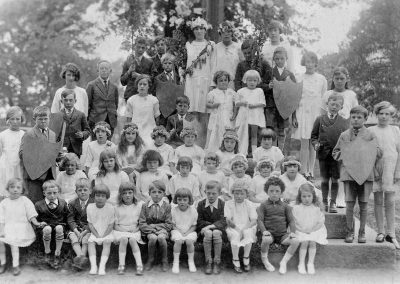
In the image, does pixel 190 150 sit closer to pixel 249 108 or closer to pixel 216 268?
pixel 249 108

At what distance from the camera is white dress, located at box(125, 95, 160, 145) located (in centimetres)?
769

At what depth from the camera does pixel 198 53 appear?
8.33 metres

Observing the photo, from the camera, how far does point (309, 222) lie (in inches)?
232

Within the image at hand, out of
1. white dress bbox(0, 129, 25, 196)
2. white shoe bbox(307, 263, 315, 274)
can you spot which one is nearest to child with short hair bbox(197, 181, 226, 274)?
white shoe bbox(307, 263, 315, 274)

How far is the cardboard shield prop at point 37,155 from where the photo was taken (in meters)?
6.23

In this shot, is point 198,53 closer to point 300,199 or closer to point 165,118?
point 165,118

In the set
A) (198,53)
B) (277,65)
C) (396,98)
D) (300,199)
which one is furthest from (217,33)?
(396,98)

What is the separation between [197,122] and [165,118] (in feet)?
2.00

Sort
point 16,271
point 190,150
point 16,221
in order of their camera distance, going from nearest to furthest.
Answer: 1. point 16,271
2. point 16,221
3. point 190,150

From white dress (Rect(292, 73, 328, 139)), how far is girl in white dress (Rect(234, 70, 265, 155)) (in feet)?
1.76

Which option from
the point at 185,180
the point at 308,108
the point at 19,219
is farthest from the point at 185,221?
the point at 308,108

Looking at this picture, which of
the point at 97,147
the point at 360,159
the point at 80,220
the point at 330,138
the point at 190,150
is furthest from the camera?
the point at 190,150

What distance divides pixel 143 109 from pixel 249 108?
1498mm

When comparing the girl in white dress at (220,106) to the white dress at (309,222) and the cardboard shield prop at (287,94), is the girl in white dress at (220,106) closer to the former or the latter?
the cardboard shield prop at (287,94)
